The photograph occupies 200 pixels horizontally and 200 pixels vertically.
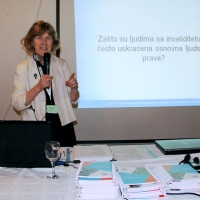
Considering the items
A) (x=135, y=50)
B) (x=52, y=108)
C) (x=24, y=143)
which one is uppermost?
(x=135, y=50)

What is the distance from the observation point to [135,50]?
3.33 metres

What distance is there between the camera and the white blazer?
2.42 metres

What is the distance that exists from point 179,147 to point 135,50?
1.61 metres

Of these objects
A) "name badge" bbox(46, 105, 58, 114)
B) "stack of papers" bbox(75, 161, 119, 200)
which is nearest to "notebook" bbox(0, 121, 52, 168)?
"stack of papers" bbox(75, 161, 119, 200)

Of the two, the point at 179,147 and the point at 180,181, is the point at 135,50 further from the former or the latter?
the point at 180,181

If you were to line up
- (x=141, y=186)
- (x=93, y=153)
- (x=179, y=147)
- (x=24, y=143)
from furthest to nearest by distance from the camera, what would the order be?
(x=179, y=147)
(x=93, y=153)
(x=24, y=143)
(x=141, y=186)

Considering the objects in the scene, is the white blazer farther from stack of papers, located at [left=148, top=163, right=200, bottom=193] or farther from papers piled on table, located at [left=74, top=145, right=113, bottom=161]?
stack of papers, located at [left=148, top=163, right=200, bottom=193]

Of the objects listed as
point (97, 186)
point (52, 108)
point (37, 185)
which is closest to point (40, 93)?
point (52, 108)

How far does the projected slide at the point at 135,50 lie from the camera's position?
329 cm

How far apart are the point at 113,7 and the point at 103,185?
2.41 m

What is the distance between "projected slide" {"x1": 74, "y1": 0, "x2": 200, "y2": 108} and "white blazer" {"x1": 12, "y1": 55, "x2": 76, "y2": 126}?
0.71 metres

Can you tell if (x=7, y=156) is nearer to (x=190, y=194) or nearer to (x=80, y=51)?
(x=190, y=194)

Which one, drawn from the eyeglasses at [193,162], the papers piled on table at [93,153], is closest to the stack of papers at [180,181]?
the eyeglasses at [193,162]

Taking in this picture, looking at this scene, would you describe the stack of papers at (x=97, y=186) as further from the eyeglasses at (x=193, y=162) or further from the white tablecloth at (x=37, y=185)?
the eyeglasses at (x=193, y=162)
